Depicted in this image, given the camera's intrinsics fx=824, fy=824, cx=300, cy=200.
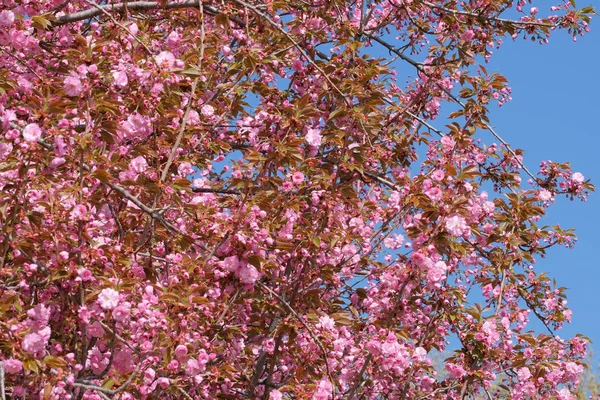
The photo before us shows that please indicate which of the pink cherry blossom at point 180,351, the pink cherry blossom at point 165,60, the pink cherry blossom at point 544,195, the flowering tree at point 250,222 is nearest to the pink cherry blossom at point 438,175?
the flowering tree at point 250,222

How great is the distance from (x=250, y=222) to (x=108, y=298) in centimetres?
86

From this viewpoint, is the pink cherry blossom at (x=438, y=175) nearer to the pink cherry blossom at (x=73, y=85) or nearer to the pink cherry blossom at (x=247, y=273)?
the pink cherry blossom at (x=247, y=273)

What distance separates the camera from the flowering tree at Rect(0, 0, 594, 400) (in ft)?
12.5

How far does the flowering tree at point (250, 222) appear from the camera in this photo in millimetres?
3812

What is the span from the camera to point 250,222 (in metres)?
4.17

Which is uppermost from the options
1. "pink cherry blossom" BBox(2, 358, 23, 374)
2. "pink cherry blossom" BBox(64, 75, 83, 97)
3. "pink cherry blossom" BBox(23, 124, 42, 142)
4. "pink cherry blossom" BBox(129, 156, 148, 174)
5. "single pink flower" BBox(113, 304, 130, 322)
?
"pink cherry blossom" BBox(64, 75, 83, 97)

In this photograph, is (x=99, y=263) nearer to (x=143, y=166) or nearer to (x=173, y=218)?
(x=143, y=166)

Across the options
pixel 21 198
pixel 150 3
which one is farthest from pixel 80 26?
pixel 21 198

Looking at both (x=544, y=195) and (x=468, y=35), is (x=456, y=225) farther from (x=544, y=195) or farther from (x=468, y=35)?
(x=468, y=35)

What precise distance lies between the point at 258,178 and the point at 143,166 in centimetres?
68

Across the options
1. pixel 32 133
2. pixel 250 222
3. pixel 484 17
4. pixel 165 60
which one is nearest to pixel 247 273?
pixel 250 222

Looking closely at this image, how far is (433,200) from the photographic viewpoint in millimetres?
4539

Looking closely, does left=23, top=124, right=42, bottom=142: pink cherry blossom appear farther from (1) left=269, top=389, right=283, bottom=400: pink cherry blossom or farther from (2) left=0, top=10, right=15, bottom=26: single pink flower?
(1) left=269, top=389, right=283, bottom=400: pink cherry blossom

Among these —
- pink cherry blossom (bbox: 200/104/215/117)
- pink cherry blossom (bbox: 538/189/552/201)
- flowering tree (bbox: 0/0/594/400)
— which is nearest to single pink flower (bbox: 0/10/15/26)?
flowering tree (bbox: 0/0/594/400)
